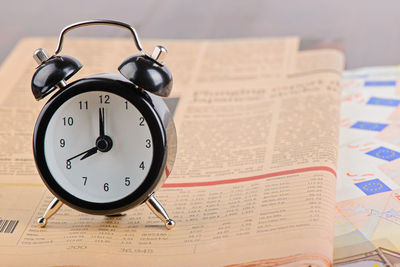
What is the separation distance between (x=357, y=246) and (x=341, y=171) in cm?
23

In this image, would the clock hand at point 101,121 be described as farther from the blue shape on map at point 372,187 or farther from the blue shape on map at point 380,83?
the blue shape on map at point 380,83

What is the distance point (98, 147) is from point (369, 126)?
0.63m

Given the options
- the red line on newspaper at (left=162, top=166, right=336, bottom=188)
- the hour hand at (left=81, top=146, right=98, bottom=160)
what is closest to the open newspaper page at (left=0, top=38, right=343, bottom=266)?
the red line on newspaper at (left=162, top=166, right=336, bottom=188)

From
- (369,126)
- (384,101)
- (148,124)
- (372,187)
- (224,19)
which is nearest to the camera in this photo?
(148,124)

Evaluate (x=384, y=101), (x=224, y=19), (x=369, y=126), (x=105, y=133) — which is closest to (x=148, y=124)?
(x=105, y=133)

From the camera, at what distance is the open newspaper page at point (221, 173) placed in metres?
0.92

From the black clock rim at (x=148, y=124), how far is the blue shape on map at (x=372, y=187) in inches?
14.6

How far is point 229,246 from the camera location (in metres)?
0.92

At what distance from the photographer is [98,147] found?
3.17ft

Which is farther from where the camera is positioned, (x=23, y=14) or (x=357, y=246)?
(x=23, y=14)

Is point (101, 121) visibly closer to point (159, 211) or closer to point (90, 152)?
point (90, 152)

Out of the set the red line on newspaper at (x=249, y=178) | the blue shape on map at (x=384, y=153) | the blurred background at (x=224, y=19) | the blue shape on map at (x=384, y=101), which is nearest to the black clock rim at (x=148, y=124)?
the red line on newspaper at (x=249, y=178)

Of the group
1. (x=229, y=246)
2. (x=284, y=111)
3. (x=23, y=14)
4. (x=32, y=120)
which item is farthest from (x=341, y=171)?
(x=23, y=14)

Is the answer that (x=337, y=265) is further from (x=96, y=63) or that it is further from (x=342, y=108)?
(x=96, y=63)
